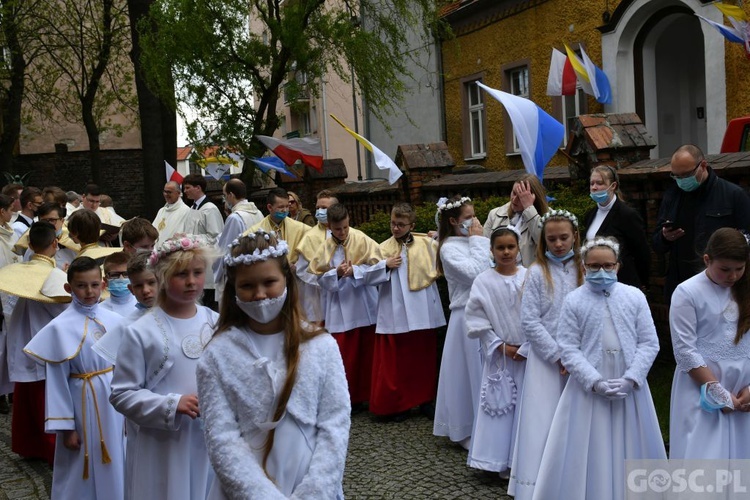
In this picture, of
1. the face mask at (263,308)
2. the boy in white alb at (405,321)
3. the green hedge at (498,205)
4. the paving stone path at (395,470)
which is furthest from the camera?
the green hedge at (498,205)

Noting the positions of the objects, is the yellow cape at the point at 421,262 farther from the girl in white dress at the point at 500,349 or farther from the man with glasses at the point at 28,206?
the man with glasses at the point at 28,206

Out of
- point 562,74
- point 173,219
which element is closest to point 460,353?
point 173,219

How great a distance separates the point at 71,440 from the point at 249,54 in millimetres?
12997

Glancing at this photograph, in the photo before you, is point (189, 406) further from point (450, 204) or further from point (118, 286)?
point (450, 204)

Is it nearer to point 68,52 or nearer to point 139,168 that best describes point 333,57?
point 68,52

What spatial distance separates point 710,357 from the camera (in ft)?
16.3

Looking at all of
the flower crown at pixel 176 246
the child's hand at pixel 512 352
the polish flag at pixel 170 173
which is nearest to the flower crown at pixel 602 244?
the child's hand at pixel 512 352

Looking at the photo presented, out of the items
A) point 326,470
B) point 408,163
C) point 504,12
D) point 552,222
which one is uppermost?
point 504,12

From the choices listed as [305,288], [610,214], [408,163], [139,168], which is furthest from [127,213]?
[610,214]

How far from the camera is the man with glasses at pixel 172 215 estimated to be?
1120 centimetres

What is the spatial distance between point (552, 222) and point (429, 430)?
8.89 feet

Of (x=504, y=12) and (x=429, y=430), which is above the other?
(x=504, y=12)

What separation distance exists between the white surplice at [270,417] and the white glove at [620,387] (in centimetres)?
215

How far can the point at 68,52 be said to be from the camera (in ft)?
85.7
